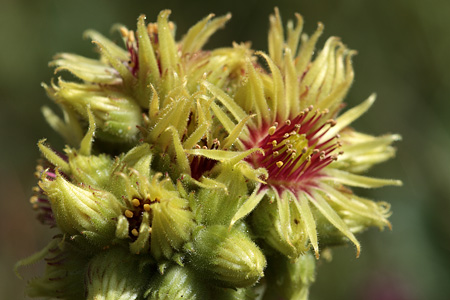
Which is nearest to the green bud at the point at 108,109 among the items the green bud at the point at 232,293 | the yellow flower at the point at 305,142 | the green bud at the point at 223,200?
the yellow flower at the point at 305,142

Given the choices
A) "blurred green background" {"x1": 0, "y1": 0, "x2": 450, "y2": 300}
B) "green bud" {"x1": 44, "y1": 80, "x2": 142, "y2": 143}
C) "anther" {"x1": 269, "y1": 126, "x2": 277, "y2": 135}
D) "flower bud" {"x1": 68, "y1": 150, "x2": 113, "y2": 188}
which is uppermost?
"green bud" {"x1": 44, "y1": 80, "x2": 142, "y2": 143}

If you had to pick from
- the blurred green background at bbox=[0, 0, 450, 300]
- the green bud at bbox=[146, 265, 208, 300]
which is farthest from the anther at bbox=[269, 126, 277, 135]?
the blurred green background at bbox=[0, 0, 450, 300]

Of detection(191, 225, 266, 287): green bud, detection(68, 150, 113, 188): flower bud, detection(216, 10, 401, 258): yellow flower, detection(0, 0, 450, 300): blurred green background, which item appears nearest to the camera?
→ detection(191, 225, 266, 287): green bud

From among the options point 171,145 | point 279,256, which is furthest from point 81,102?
point 279,256

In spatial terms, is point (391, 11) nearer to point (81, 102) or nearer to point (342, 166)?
point (342, 166)

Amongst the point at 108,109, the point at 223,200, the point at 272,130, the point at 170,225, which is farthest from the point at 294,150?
the point at 108,109

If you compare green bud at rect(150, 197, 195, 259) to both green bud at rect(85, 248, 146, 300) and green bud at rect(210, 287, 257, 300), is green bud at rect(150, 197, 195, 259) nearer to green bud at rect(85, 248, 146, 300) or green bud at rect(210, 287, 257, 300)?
green bud at rect(85, 248, 146, 300)
